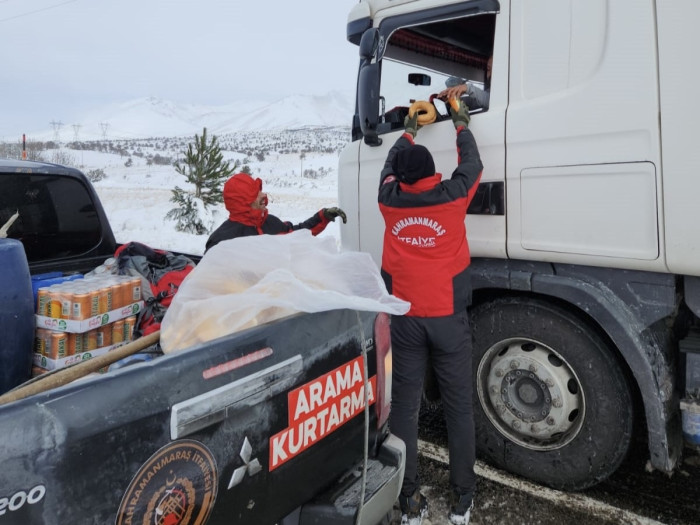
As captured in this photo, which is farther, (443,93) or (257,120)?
(257,120)

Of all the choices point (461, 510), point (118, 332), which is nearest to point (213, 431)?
point (118, 332)

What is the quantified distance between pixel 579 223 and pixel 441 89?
4.78 feet

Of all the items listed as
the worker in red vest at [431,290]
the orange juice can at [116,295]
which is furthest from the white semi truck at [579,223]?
the orange juice can at [116,295]

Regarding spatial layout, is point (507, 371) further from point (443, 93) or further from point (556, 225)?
point (443, 93)

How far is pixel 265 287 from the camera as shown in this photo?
5.81 feet

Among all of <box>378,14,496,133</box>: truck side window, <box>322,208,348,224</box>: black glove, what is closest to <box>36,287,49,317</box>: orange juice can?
<box>322,208,348,224</box>: black glove

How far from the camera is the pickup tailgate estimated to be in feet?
3.60

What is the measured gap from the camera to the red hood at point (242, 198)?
12.7 ft

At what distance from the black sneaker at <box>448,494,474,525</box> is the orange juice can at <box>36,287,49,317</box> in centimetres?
233

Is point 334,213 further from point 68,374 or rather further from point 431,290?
point 68,374

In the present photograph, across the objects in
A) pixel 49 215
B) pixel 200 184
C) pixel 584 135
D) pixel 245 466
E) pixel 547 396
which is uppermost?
pixel 200 184

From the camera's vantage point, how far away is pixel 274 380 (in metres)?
1.57

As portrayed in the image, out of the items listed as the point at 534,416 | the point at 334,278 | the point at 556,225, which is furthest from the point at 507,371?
the point at 334,278

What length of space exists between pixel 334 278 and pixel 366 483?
792 mm
